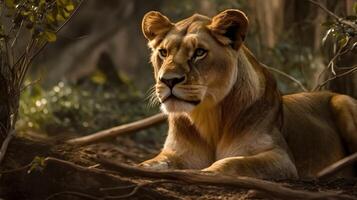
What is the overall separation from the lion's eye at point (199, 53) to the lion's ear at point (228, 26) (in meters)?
0.17

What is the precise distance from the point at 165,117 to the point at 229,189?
304 centimetres

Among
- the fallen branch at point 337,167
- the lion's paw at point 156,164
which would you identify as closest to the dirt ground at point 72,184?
the lion's paw at point 156,164

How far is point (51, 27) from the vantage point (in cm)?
535

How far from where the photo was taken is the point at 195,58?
6117 mm

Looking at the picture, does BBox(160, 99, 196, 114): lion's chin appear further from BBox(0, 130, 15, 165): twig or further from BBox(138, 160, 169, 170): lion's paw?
BBox(0, 130, 15, 165): twig

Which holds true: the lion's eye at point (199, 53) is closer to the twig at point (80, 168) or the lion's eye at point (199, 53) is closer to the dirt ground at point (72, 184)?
the dirt ground at point (72, 184)

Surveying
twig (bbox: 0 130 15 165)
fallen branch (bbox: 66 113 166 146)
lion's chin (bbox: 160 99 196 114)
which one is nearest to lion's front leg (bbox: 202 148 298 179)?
lion's chin (bbox: 160 99 196 114)

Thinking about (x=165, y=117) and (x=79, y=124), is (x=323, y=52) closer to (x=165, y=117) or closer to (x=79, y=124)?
(x=165, y=117)

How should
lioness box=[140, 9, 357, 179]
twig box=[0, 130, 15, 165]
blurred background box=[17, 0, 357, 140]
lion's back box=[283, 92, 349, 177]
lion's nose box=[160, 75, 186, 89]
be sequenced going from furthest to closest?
blurred background box=[17, 0, 357, 140] → lion's back box=[283, 92, 349, 177] → lioness box=[140, 9, 357, 179] → lion's nose box=[160, 75, 186, 89] → twig box=[0, 130, 15, 165]

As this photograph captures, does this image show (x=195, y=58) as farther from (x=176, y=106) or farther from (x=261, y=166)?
(x=261, y=166)

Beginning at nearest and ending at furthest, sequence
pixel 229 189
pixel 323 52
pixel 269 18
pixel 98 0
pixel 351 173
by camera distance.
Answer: pixel 229 189
pixel 351 173
pixel 323 52
pixel 269 18
pixel 98 0

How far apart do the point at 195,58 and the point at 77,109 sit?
5.29m

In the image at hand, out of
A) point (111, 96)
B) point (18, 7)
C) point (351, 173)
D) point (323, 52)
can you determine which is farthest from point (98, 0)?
point (18, 7)

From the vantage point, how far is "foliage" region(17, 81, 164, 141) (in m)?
10.5
